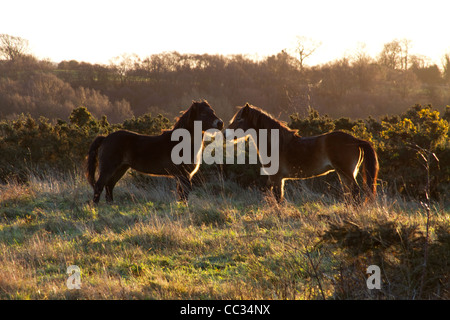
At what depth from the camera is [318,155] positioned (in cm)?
786

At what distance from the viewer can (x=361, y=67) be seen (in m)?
49.9

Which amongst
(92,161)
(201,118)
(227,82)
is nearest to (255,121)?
(201,118)

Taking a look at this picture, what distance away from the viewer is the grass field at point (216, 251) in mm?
3707

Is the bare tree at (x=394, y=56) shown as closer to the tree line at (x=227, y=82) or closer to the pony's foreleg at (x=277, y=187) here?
the tree line at (x=227, y=82)

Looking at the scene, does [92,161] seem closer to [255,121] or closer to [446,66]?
[255,121]

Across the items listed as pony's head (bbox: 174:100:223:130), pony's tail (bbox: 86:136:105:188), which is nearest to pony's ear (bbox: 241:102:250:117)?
pony's head (bbox: 174:100:223:130)

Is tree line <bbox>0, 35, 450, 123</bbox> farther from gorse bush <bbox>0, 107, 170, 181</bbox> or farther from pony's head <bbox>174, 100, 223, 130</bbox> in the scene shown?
pony's head <bbox>174, 100, 223, 130</bbox>

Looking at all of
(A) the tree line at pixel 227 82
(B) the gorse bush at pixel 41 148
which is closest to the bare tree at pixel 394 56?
(A) the tree line at pixel 227 82

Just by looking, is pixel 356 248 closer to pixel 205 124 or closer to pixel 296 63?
pixel 205 124
